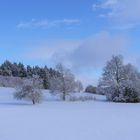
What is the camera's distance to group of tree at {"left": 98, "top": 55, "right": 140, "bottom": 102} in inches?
1921

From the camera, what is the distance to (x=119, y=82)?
50.5 meters

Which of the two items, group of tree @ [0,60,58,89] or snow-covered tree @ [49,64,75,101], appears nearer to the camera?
snow-covered tree @ [49,64,75,101]

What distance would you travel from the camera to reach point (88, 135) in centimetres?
1733

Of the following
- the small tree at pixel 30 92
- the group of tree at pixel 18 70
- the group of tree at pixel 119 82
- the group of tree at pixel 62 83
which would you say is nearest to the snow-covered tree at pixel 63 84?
the group of tree at pixel 62 83

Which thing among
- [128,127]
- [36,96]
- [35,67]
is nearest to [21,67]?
[35,67]

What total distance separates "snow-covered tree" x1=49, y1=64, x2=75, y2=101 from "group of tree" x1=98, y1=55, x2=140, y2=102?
14.4 ft

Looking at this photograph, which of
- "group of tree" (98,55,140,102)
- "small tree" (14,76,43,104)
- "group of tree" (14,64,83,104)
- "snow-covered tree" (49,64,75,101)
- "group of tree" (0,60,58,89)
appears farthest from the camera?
"group of tree" (0,60,58,89)

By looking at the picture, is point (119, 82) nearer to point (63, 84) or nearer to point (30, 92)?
point (63, 84)

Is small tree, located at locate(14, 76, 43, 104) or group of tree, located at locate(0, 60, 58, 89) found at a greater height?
group of tree, located at locate(0, 60, 58, 89)

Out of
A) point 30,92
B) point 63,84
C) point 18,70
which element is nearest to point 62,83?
point 63,84

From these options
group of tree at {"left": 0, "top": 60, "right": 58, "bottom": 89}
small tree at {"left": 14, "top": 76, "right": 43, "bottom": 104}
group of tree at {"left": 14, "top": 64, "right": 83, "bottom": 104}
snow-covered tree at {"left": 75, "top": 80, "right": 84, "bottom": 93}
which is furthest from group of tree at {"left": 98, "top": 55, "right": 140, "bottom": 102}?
group of tree at {"left": 0, "top": 60, "right": 58, "bottom": 89}

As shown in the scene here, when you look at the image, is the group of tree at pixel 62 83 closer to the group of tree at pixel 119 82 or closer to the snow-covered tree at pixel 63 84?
the snow-covered tree at pixel 63 84

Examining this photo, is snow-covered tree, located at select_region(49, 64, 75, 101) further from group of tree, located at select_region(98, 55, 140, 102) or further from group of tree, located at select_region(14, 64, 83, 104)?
group of tree, located at select_region(98, 55, 140, 102)

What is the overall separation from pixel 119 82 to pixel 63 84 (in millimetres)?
7718
